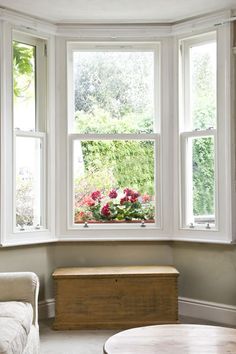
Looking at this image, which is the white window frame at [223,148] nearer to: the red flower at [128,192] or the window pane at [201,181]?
the window pane at [201,181]

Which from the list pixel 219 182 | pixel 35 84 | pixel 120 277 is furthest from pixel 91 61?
pixel 120 277

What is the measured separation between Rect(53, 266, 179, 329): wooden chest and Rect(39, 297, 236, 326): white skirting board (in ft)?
1.28

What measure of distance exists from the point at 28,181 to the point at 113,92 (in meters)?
1.13

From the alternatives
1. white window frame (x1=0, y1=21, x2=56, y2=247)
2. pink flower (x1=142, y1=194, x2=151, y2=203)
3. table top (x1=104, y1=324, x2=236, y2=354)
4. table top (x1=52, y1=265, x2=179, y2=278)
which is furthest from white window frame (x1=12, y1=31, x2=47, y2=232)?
table top (x1=104, y1=324, x2=236, y2=354)

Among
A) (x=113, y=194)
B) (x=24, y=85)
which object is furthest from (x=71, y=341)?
(x=24, y=85)

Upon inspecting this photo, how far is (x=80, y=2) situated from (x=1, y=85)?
0.91m

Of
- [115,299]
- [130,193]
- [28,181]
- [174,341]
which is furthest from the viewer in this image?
[130,193]

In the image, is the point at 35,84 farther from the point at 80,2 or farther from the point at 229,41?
the point at 229,41

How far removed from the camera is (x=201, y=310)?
4.48 m

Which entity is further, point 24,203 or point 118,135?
point 118,135

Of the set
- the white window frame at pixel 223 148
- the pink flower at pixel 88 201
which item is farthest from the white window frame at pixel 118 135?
the white window frame at pixel 223 148

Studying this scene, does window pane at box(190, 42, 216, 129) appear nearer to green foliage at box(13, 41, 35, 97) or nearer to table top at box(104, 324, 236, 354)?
green foliage at box(13, 41, 35, 97)

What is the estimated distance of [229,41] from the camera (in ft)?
14.1

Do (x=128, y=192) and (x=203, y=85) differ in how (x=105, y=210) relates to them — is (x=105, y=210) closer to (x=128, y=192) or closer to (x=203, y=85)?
(x=128, y=192)
